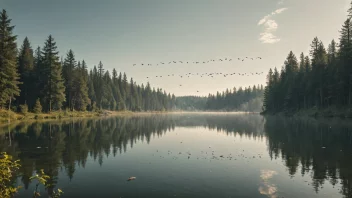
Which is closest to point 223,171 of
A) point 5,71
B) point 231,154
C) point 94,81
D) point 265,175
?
point 265,175

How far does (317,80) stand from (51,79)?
8456 centimetres

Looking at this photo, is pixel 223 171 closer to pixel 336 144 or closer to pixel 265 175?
pixel 265 175

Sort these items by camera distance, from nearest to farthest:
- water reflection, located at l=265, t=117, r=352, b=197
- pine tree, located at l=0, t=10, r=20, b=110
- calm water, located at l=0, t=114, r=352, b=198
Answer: calm water, located at l=0, t=114, r=352, b=198
water reflection, located at l=265, t=117, r=352, b=197
pine tree, located at l=0, t=10, r=20, b=110

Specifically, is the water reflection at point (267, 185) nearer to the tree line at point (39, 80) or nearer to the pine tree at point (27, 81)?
the tree line at point (39, 80)

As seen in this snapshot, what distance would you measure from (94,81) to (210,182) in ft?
383

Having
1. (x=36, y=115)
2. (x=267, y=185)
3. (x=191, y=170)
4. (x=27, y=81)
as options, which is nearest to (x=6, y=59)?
(x=36, y=115)

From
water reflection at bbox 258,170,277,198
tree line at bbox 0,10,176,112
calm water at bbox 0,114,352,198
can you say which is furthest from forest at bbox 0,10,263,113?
water reflection at bbox 258,170,277,198

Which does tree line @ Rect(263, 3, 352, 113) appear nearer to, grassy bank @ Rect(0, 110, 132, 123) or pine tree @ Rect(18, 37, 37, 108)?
grassy bank @ Rect(0, 110, 132, 123)

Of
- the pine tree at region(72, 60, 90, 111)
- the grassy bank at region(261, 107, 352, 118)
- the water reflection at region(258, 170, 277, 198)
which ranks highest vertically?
the pine tree at region(72, 60, 90, 111)

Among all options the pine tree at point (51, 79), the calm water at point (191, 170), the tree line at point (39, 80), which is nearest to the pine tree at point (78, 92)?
the tree line at point (39, 80)

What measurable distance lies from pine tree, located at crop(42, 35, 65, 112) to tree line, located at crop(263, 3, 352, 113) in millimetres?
80250

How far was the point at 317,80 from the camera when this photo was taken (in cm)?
7875

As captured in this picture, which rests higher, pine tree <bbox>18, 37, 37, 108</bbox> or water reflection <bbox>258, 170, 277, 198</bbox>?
pine tree <bbox>18, 37, 37, 108</bbox>

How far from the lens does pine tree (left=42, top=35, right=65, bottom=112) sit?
73.5m
